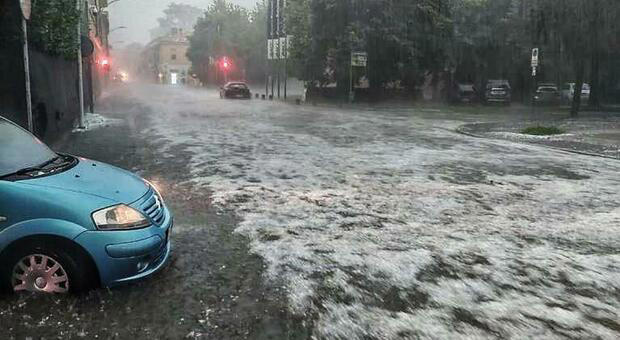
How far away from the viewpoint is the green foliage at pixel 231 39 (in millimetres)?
69875

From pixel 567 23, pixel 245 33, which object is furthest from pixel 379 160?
pixel 245 33

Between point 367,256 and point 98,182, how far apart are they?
2.58 metres

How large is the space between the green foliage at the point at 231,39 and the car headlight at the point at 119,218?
206 ft

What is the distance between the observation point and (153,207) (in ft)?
15.8

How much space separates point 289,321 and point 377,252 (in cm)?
179

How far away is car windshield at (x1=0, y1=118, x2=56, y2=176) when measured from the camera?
4688mm

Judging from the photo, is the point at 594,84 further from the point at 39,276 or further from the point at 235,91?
the point at 39,276

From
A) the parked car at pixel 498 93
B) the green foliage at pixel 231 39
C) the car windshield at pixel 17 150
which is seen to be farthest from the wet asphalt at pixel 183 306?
the green foliage at pixel 231 39

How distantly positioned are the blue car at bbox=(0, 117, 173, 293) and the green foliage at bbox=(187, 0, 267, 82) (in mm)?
62804

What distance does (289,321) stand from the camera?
413 centimetres

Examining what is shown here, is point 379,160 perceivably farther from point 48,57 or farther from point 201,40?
point 201,40

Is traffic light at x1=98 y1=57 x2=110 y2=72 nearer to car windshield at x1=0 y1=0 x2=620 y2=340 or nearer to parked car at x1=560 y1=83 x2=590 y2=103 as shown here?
car windshield at x1=0 y1=0 x2=620 y2=340

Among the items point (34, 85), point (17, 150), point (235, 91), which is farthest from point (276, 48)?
point (17, 150)

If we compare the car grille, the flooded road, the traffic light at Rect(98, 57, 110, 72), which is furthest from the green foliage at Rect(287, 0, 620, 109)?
the car grille
